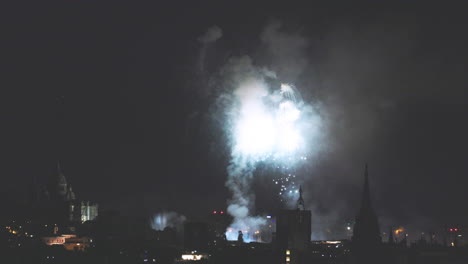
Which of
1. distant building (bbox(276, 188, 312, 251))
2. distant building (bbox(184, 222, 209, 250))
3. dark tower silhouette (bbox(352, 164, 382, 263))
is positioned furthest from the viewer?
distant building (bbox(184, 222, 209, 250))

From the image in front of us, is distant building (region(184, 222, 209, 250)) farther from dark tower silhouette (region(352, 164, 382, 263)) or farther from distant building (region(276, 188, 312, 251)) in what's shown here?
dark tower silhouette (region(352, 164, 382, 263))

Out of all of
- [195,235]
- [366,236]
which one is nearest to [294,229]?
[366,236]

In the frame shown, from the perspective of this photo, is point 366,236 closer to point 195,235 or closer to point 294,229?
point 294,229

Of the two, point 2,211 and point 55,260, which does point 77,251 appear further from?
point 2,211

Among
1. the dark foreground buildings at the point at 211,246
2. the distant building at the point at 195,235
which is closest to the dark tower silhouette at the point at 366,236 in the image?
the dark foreground buildings at the point at 211,246

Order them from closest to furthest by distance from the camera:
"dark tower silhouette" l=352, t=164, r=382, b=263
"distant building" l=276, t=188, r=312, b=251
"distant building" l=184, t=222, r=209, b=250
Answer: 1. "dark tower silhouette" l=352, t=164, r=382, b=263
2. "distant building" l=276, t=188, r=312, b=251
3. "distant building" l=184, t=222, r=209, b=250

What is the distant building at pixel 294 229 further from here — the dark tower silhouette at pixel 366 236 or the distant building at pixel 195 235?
the distant building at pixel 195 235

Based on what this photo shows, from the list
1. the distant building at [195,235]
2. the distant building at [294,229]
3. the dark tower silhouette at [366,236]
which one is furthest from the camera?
the distant building at [195,235]

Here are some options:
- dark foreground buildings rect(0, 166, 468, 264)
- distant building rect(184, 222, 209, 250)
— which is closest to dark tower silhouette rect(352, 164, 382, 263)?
dark foreground buildings rect(0, 166, 468, 264)
